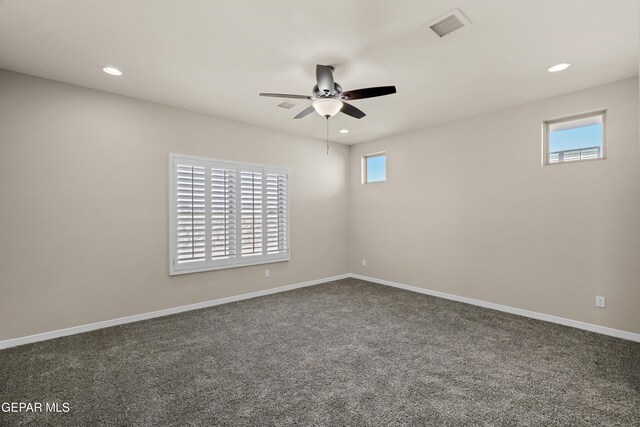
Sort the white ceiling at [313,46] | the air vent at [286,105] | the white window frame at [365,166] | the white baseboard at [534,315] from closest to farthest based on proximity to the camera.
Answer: the white ceiling at [313,46] → the white baseboard at [534,315] → the air vent at [286,105] → the white window frame at [365,166]

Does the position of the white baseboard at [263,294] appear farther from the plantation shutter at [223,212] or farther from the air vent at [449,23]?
A: the air vent at [449,23]

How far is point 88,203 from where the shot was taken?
11.4 ft

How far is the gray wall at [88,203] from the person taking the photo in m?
3.09

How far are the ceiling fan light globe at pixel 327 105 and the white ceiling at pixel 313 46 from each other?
0.40 meters

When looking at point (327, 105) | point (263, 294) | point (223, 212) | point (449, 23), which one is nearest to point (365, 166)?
point (223, 212)

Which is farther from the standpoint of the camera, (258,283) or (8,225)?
(258,283)

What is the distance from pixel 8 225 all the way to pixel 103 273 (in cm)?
99

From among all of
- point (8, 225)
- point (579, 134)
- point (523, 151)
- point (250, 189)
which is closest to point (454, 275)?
point (523, 151)

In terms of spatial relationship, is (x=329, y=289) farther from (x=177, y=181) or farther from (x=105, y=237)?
(x=105, y=237)

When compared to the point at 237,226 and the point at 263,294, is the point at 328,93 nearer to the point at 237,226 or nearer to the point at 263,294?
the point at 237,226

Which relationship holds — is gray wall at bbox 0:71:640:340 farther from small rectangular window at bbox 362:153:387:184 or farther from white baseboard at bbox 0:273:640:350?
small rectangular window at bbox 362:153:387:184

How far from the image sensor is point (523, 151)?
3.96 meters

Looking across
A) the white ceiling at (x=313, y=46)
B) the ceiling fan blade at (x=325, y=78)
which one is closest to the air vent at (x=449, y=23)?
the white ceiling at (x=313, y=46)

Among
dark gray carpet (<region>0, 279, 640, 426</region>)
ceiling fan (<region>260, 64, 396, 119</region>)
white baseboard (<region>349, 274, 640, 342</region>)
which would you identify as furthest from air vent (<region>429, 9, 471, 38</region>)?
white baseboard (<region>349, 274, 640, 342</region>)
